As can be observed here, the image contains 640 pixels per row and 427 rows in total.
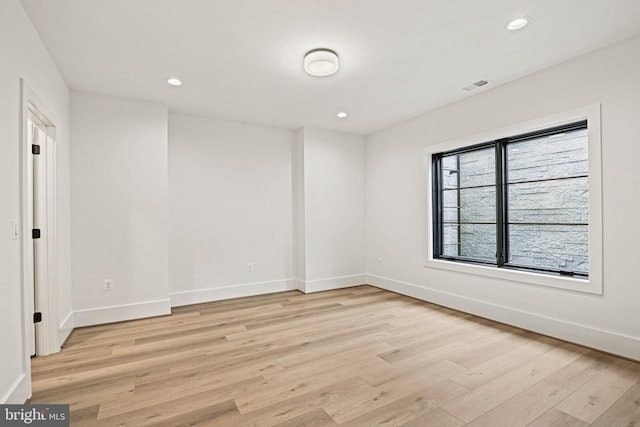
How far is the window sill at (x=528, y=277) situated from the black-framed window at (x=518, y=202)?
0.45 ft

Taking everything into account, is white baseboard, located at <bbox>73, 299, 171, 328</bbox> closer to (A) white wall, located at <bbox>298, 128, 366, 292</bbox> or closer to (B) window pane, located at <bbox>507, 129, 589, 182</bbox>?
(A) white wall, located at <bbox>298, 128, 366, 292</bbox>

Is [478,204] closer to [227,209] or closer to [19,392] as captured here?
[227,209]

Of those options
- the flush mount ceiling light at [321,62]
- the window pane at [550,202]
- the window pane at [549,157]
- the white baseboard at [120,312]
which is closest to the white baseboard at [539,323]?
the window pane at [550,202]

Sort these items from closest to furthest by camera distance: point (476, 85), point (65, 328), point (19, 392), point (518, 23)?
point (19, 392) → point (518, 23) → point (65, 328) → point (476, 85)

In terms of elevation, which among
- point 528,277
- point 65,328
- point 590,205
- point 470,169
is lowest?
point 65,328

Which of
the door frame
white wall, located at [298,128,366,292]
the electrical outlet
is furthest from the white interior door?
white wall, located at [298,128,366,292]

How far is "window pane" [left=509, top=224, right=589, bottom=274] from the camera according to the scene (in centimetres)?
305

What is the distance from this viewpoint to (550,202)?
3.27m

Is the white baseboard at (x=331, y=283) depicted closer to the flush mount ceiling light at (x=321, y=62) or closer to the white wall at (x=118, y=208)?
the white wall at (x=118, y=208)

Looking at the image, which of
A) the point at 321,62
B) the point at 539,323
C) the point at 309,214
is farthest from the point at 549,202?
the point at 309,214

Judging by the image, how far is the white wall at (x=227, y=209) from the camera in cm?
438

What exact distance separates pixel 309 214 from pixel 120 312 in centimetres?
283

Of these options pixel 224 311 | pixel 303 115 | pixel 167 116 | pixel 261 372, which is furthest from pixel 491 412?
pixel 167 116

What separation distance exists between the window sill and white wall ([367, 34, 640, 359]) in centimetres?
6
